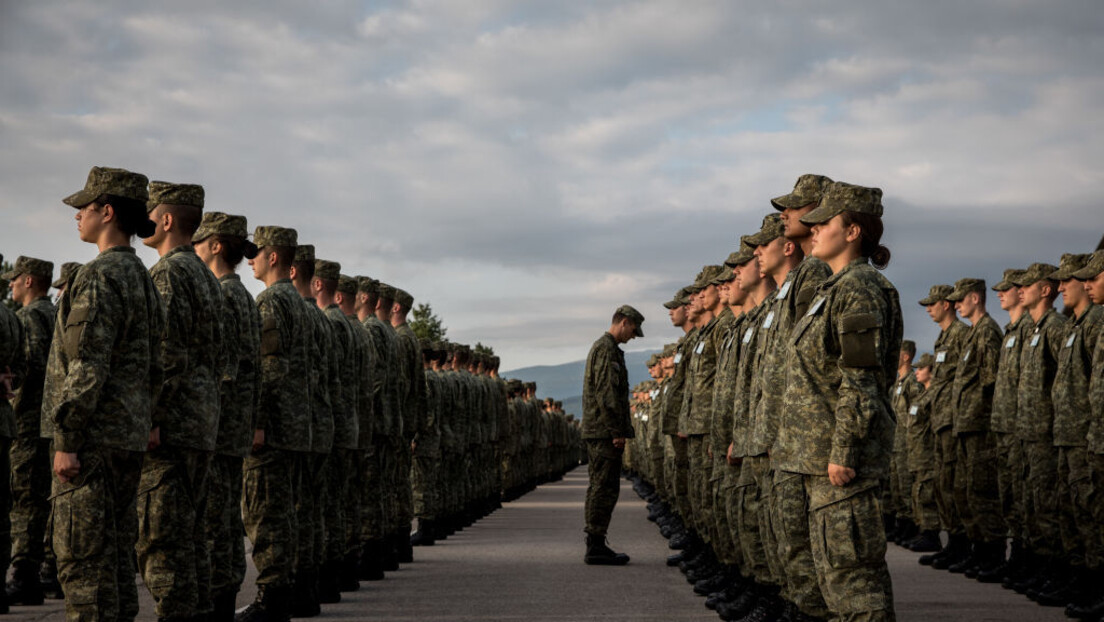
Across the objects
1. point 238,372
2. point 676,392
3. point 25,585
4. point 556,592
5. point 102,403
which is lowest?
point 556,592

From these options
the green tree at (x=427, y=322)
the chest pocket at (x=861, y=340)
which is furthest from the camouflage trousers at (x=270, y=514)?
the green tree at (x=427, y=322)

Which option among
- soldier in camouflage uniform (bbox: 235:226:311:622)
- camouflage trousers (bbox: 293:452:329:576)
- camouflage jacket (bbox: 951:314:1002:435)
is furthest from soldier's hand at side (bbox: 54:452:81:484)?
camouflage jacket (bbox: 951:314:1002:435)

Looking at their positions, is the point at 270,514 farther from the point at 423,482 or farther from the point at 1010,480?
the point at 423,482

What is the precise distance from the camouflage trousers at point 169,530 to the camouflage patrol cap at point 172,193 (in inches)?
54.9

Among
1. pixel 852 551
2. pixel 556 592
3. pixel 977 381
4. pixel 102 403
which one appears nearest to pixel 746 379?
pixel 852 551

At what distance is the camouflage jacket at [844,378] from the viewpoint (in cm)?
590

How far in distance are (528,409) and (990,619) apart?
23.5 m

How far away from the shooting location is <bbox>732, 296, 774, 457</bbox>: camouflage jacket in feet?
26.1

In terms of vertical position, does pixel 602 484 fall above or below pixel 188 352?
below

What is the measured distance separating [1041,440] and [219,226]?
6822 mm

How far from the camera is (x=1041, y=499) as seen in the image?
10.7 meters

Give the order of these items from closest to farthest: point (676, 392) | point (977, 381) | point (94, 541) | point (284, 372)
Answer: point (94, 541) < point (284, 372) < point (977, 381) < point (676, 392)

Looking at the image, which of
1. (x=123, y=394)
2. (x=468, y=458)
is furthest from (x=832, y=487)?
(x=468, y=458)

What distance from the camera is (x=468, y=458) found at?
19.9 metres
